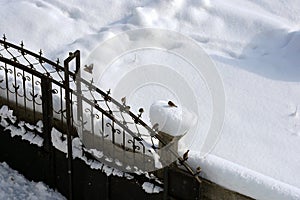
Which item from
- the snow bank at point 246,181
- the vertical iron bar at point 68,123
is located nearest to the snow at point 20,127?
the vertical iron bar at point 68,123

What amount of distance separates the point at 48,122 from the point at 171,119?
1.70 metres

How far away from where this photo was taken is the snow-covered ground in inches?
208

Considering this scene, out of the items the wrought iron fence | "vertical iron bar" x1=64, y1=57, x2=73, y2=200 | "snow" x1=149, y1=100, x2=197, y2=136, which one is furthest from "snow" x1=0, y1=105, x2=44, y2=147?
"snow" x1=149, y1=100, x2=197, y2=136

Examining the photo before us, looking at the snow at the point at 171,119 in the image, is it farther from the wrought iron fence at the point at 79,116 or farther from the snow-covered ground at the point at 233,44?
the snow-covered ground at the point at 233,44

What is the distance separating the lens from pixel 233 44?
776 cm

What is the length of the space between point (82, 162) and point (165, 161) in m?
1.14

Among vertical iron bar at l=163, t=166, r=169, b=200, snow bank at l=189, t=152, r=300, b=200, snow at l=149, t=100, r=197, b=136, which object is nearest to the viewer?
snow bank at l=189, t=152, r=300, b=200

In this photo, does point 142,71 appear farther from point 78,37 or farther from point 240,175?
point 240,175

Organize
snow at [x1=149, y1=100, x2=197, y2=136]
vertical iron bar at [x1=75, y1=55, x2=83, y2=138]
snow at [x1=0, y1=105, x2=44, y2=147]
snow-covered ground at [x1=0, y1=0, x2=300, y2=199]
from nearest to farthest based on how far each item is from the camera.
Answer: snow at [x1=149, y1=100, x2=197, y2=136] < vertical iron bar at [x1=75, y1=55, x2=83, y2=138] < snow-covered ground at [x1=0, y1=0, x2=300, y2=199] < snow at [x1=0, y1=105, x2=44, y2=147]

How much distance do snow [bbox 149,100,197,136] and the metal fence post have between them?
4.47ft

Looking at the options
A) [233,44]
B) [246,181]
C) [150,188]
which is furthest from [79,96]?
Result: [233,44]

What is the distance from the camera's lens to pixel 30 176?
5953 mm

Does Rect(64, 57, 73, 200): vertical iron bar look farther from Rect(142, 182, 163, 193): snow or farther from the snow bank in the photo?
the snow bank

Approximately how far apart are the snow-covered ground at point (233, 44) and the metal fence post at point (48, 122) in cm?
162
